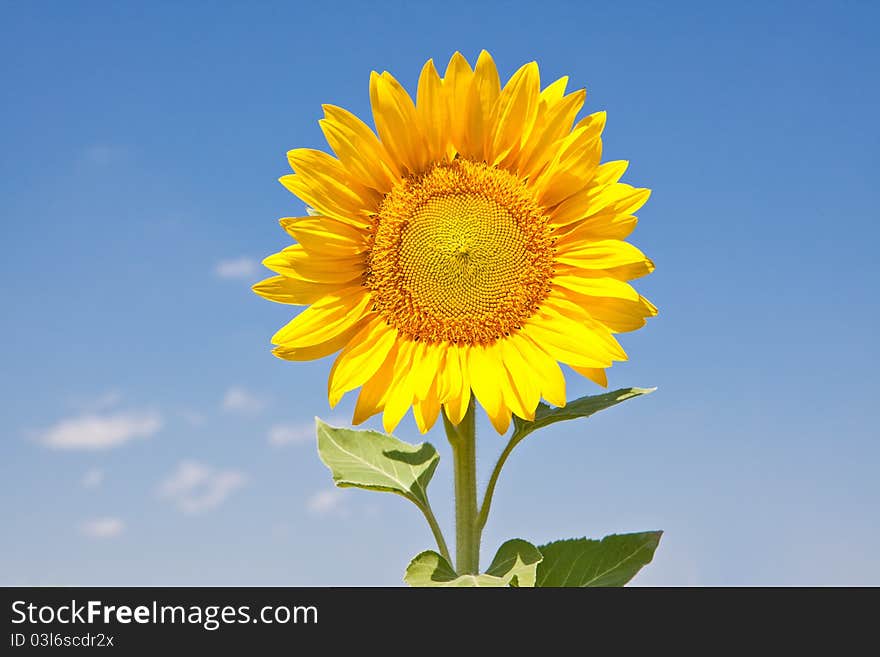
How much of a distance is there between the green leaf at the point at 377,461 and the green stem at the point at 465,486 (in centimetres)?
27

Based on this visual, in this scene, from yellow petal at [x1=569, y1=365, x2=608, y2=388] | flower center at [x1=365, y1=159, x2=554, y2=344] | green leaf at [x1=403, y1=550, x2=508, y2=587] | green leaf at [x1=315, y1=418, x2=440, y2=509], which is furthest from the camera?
green leaf at [x1=315, y1=418, x2=440, y2=509]

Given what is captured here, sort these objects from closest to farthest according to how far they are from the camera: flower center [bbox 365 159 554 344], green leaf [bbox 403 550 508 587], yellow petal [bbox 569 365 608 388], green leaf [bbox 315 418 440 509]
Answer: green leaf [bbox 403 550 508 587] < yellow petal [bbox 569 365 608 388] < flower center [bbox 365 159 554 344] < green leaf [bbox 315 418 440 509]

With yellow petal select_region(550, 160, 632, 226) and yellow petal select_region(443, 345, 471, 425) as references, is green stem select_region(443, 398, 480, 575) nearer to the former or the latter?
yellow petal select_region(443, 345, 471, 425)

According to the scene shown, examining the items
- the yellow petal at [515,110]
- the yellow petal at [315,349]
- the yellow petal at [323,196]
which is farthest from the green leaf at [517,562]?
the yellow petal at [515,110]

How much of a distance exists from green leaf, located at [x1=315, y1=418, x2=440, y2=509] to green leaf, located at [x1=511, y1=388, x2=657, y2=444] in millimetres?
499

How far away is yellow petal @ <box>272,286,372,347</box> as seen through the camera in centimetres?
347

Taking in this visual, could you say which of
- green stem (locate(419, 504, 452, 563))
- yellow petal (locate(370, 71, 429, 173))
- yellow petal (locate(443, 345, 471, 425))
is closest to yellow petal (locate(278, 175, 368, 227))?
yellow petal (locate(370, 71, 429, 173))

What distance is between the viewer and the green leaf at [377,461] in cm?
391

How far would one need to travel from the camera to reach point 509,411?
3.46 meters

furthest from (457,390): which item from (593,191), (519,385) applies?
(593,191)

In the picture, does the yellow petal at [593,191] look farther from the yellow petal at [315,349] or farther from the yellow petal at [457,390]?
the yellow petal at [315,349]

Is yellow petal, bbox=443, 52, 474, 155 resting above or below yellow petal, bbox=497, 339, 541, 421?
above

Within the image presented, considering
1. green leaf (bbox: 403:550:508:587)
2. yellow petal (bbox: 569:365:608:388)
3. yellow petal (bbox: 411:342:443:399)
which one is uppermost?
yellow petal (bbox: 411:342:443:399)

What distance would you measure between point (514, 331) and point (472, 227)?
448 mm
